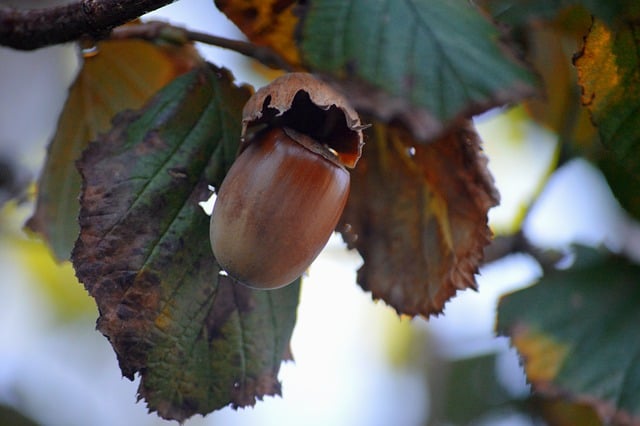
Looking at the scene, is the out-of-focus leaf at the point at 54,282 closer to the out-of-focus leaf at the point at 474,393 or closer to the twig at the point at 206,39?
the out-of-focus leaf at the point at 474,393

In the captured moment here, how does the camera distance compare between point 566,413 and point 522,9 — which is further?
point 566,413

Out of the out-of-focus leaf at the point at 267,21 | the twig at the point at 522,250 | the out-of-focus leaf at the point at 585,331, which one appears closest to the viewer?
the out-of-focus leaf at the point at 267,21

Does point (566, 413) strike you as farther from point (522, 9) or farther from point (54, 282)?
point (54, 282)

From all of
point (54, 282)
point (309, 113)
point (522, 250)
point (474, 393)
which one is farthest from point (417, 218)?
point (54, 282)

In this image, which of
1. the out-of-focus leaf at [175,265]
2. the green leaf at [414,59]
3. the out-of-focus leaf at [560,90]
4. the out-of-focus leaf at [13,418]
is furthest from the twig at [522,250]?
the out-of-focus leaf at [13,418]

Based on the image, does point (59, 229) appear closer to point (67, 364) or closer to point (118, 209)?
point (118, 209)

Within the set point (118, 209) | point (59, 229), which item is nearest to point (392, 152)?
point (118, 209)
